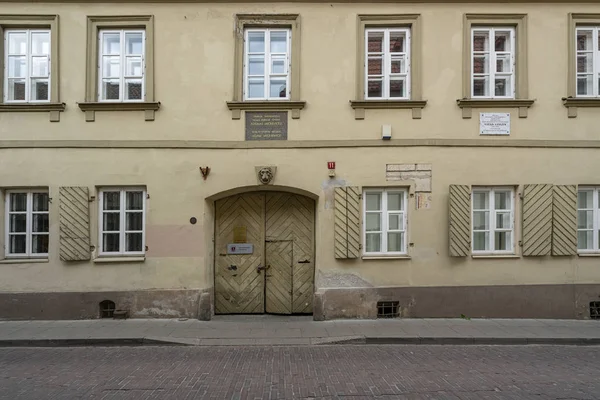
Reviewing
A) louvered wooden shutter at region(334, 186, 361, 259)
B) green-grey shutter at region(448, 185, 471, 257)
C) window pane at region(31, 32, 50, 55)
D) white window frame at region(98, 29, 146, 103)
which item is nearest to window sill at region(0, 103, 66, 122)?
white window frame at region(98, 29, 146, 103)

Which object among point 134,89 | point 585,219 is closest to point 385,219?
point 585,219

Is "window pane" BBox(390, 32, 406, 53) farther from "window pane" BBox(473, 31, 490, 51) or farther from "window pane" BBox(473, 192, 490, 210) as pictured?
"window pane" BBox(473, 192, 490, 210)

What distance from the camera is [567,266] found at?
9188 millimetres

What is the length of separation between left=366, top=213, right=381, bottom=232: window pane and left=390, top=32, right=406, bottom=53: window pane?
3.70 m

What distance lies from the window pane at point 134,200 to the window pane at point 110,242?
0.69m

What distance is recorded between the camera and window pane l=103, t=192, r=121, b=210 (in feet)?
30.3

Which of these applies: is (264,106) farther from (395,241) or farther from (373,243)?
(395,241)

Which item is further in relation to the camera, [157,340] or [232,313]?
[232,313]

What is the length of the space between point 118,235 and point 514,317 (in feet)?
29.0

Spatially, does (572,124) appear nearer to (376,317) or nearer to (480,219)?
(480,219)

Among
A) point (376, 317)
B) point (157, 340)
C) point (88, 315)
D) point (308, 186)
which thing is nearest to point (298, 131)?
point (308, 186)

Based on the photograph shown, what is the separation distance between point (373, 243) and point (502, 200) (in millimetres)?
3065

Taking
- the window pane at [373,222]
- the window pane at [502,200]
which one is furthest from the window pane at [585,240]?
the window pane at [373,222]

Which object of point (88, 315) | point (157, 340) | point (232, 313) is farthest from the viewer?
point (232, 313)
